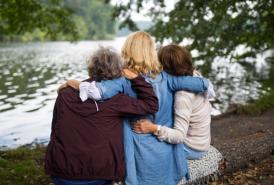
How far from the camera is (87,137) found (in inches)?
169

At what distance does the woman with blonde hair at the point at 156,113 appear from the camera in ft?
14.6

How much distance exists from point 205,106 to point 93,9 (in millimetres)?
154898

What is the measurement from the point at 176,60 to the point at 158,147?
959 millimetres

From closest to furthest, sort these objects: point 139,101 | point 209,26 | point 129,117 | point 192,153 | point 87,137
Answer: point 87,137, point 139,101, point 129,117, point 192,153, point 209,26

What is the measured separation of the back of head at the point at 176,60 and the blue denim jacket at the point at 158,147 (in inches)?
→ 3.0

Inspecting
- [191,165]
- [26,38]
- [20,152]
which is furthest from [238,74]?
[26,38]

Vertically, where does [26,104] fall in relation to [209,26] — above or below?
below

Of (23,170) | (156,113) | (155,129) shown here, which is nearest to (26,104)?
(23,170)

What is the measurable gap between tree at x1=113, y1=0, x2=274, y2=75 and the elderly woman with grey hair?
10.1 metres

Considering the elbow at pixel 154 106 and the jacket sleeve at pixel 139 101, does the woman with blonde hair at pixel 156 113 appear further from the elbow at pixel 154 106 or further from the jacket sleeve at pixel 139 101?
the elbow at pixel 154 106

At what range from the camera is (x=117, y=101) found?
4.39 meters

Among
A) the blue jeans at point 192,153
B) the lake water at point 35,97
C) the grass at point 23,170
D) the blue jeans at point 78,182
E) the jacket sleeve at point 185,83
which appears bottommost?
the lake water at point 35,97

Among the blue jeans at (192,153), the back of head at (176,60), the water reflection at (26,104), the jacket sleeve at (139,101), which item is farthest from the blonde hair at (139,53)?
the water reflection at (26,104)

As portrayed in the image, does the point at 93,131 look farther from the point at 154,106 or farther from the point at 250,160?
the point at 250,160
